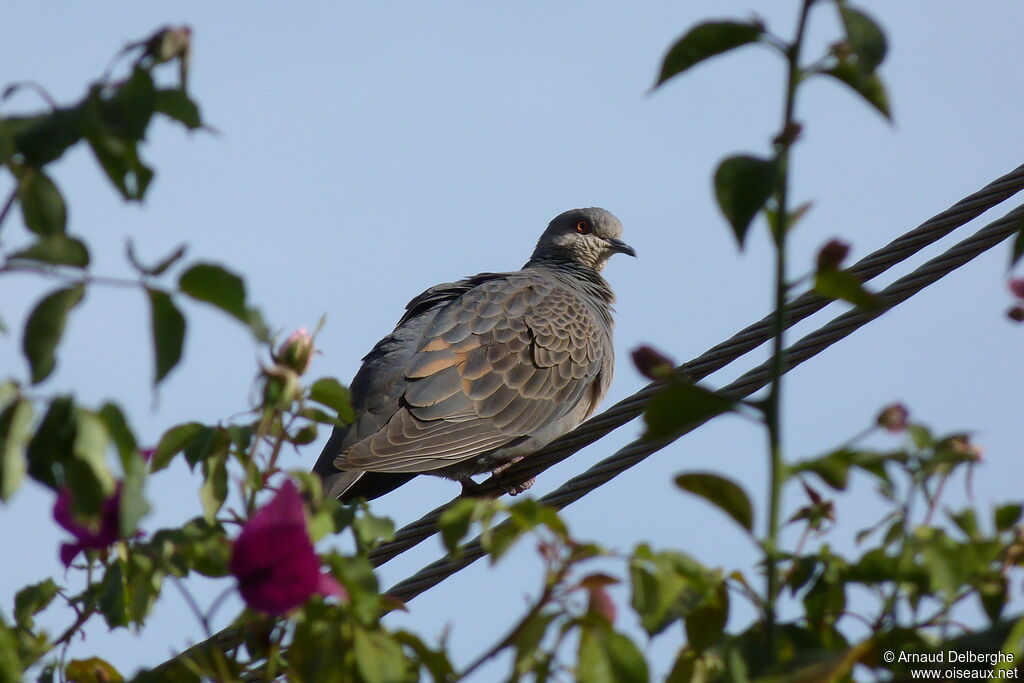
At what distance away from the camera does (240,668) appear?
1979 millimetres

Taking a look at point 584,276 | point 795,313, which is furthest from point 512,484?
point 795,313

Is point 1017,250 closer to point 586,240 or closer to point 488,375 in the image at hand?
point 488,375

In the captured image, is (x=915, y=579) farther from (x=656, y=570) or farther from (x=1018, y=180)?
(x=1018, y=180)

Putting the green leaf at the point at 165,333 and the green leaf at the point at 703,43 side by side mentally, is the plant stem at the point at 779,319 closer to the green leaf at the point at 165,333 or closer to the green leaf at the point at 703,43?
the green leaf at the point at 703,43

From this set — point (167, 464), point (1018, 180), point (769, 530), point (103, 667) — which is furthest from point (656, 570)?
point (1018, 180)

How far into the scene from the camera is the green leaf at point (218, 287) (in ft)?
4.96

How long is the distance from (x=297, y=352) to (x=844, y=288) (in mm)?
882

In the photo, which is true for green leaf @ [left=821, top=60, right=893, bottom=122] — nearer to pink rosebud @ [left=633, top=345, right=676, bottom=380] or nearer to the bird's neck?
pink rosebud @ [left=633, top=345, right=676, bottom=380]

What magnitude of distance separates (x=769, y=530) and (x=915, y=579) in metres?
0.26

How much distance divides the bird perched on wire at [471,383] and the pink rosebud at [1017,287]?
4101 mm

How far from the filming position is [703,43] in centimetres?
158

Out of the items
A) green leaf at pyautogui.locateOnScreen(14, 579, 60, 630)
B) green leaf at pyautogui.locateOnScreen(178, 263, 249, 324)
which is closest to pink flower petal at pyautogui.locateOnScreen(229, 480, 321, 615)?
green leaf at pyautogui.locateOnScreen(178, 263, 249, 324)

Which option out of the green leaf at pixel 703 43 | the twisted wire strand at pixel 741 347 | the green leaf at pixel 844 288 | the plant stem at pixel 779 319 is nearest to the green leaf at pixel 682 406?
the plant stem at pixel 779 319

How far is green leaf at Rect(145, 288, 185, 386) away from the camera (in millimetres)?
1521
